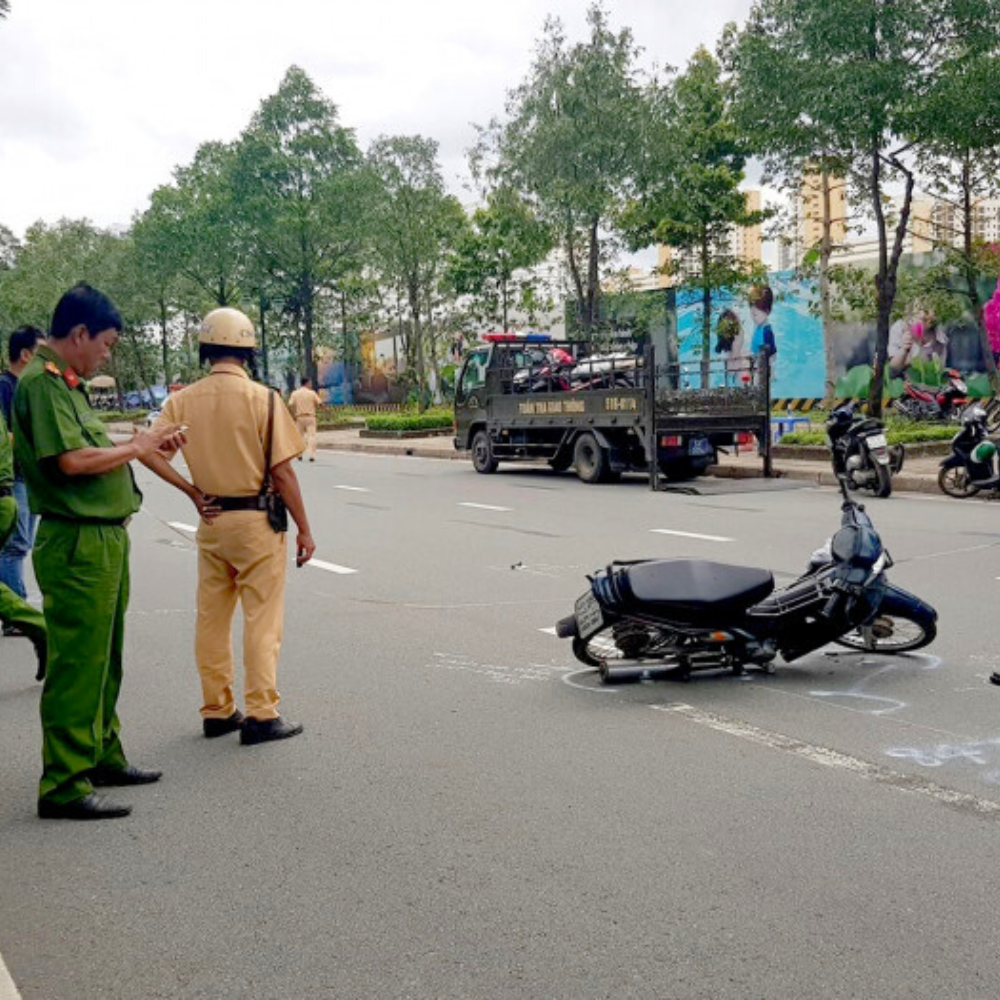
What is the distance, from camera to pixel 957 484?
48.2 feet

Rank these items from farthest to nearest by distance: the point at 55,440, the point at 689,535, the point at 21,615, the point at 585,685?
the point at 689,535
the point at 21,615
the point at 585,685
the point at 55,440

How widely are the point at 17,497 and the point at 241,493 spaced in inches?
133

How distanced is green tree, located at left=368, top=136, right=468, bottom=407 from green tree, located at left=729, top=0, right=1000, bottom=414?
62.9ft

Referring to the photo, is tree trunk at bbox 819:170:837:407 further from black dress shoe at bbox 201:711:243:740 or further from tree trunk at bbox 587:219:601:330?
black dress shoe at bbox 201:711:243:740

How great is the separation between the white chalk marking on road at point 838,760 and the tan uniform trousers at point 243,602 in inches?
70.6

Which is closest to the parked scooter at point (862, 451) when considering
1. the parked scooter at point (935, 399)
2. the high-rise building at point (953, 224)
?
the high-rise building at point (953, 224)

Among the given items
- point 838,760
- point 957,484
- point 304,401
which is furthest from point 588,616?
point 304,401

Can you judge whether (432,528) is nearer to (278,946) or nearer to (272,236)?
(278,946)

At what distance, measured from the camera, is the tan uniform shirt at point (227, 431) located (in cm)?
505

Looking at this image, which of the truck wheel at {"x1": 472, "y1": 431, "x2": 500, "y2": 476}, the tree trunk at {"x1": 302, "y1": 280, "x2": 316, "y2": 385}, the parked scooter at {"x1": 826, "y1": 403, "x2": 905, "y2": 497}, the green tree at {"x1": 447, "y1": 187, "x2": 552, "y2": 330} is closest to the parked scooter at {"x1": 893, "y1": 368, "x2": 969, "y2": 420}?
the green tree at {"x1": 447, "y1": 187, "x2": 552, "y2": 330}

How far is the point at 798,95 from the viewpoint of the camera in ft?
58.6

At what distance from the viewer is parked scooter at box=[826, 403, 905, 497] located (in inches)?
585

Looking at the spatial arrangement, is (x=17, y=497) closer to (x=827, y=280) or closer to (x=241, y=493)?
(x=241, y=493)

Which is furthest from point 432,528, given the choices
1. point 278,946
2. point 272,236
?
point 272,236
